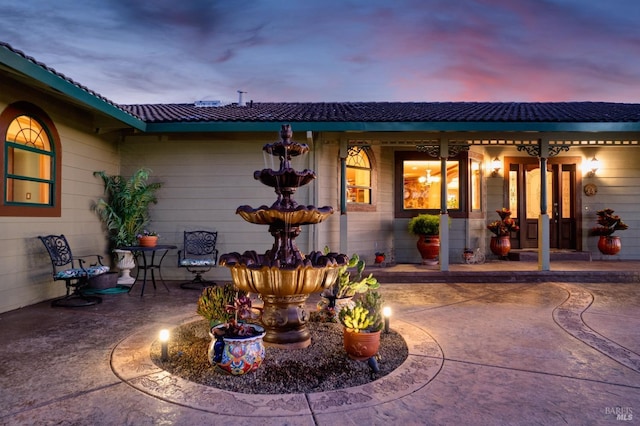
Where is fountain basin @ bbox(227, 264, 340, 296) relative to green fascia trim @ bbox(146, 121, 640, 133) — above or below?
below

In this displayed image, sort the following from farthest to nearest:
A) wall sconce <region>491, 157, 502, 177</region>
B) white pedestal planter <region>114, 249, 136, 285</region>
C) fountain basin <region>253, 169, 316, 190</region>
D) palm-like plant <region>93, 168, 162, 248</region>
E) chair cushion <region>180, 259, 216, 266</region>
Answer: wall sconce <region>491, 157, 502, 177</region> → palm-like plant <region>93, 168, 162, 248</region> → white pedestal planter <region>114, 249, 136, 285</region> → chair cushion <region>180, 259, 216, 266</region> → fountain basin <region>253, 169, 316, 190</region>

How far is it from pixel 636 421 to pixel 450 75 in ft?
36.8

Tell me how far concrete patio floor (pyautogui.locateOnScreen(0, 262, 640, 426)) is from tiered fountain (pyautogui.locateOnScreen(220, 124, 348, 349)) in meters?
1.02

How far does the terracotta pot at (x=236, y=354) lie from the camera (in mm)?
2904

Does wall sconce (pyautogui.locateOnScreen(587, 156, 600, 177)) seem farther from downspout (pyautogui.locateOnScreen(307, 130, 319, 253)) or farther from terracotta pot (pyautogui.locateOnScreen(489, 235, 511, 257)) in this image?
downspout (pyautogui.locateOnScreen(307, 130, 319, 253))

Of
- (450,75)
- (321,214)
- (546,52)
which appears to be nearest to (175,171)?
(321,214)

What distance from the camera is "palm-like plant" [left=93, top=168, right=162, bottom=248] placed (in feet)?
23.0

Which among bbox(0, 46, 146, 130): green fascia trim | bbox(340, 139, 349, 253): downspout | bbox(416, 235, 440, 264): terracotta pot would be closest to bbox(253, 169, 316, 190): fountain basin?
bbox(0, 46, 146, 130): green fascia trim

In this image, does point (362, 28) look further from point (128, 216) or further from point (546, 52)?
point (128, 216)

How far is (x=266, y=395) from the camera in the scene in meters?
2.59

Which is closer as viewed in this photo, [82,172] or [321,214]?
[321,214]

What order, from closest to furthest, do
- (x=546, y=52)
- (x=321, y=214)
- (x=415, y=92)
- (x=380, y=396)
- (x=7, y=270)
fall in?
1. (x=380, y=396)
2. (x=321, y=214)
3. (x=7, y=270)
4. (x=546, y=52)
5. (x=415, y=92)

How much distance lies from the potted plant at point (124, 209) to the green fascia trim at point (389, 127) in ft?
3.60

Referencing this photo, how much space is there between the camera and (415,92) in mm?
13648
